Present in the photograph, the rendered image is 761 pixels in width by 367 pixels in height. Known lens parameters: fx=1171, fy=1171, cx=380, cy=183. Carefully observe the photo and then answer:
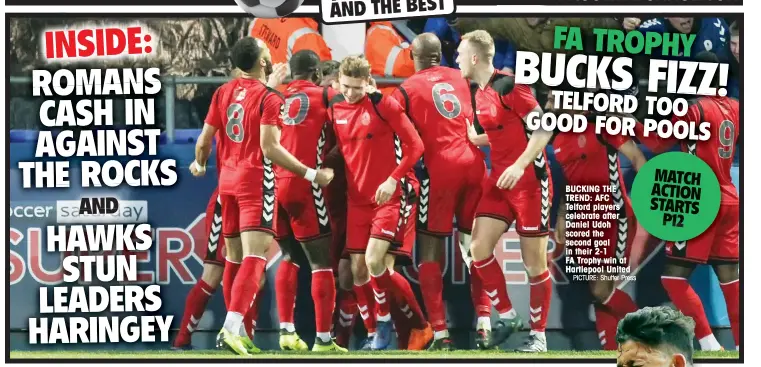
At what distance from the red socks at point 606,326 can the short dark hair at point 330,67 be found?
2368 millimetres

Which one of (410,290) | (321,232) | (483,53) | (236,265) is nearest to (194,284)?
(236,265)

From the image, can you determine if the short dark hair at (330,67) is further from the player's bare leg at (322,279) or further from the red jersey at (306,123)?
the player's bare leg at (322,279)

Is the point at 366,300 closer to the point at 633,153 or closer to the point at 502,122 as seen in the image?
the point at 502,122

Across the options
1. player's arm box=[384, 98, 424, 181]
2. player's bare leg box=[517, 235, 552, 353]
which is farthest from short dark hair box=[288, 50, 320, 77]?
player's bare leg box=[517, 235, 552, 353]

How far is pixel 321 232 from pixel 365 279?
426 millimetres

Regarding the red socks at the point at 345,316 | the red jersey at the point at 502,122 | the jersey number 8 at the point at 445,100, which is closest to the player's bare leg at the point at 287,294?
the red socks at the point at 345,316

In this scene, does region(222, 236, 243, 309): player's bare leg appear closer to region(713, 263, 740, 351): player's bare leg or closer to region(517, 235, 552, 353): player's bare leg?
region(517, 235, 552, 353): player's bare leg

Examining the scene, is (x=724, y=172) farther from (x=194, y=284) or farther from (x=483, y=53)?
(x=194, y=284)

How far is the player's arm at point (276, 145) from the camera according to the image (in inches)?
303

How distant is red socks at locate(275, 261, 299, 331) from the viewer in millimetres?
7777

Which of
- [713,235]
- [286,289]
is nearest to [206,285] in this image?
[286,289]

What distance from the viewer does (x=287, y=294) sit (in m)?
7.79

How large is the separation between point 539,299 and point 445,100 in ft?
4.83

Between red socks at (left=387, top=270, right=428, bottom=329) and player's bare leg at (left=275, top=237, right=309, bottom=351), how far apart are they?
0.66m
